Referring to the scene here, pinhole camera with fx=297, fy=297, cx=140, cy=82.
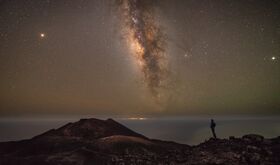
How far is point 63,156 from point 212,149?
74.5 feet

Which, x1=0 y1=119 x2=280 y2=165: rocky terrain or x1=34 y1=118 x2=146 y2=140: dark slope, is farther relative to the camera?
x1=34 y1=118 x2=146 y2=140: dark slope

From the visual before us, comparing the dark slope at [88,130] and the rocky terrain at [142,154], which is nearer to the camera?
the rocky terrain at [142,154]

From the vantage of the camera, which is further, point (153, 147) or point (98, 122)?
point (98, 122)

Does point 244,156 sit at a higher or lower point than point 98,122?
lower

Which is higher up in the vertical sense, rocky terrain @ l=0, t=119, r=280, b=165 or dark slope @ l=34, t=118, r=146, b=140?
dark slope @ l=34, t=118, r=146, b=140

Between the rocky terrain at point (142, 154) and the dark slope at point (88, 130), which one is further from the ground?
the dark slope at point (88, 130)

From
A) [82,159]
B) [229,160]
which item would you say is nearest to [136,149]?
[82,159]

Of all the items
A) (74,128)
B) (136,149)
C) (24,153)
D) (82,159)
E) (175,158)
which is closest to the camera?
(175,158)

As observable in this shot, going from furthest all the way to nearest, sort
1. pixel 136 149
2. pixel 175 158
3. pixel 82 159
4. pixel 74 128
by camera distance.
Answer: pixel 74 128 → pixel 136 149 → pixel 82 159 → pixel 175 158

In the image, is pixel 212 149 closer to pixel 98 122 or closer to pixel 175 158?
pixel 175 158

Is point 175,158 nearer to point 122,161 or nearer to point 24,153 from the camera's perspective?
point 122,161

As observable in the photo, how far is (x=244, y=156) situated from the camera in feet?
121

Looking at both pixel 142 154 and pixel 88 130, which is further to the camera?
pixel 88 130

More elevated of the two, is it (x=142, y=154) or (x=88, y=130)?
(x=88, y=130)
